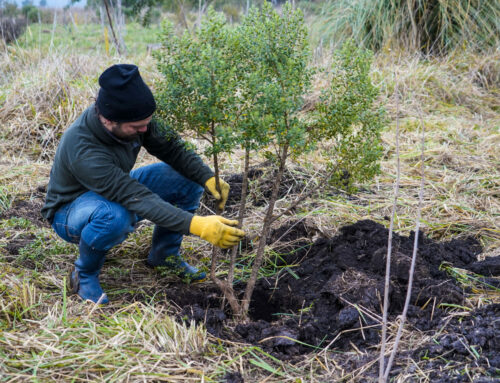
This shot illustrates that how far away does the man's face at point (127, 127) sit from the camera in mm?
2574

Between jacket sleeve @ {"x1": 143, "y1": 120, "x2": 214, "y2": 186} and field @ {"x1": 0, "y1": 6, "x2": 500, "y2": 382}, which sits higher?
jacket sleeve @ {"x1": 143, "y1": 120, "x2": 214, "y2": 186}

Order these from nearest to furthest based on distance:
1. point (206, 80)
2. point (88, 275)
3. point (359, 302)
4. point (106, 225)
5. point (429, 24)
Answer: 1. point (206, 80)
2. point (359, 302)
3. point (106, 225)
4. point (88, 275)
5. point (429, 24)

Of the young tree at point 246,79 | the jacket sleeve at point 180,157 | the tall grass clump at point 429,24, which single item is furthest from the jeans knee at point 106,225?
the tall grass clump at point 429,24

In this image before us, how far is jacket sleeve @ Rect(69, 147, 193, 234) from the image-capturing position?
252 centimetres

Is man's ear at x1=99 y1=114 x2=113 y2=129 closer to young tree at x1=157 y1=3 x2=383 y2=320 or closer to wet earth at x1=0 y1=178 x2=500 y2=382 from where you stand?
young tree at x1=157 y1=3 x2=383 y2=320

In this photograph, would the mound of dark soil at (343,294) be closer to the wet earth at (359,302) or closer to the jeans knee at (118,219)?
the wet earth at (359,302)

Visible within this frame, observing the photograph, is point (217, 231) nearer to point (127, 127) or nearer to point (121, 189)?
point (121, 189)

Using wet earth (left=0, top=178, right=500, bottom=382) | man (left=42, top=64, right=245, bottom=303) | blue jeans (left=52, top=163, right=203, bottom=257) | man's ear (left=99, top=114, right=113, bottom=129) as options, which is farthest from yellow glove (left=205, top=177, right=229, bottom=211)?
man's ear (left=99, top=114, right=113, bottom=129)

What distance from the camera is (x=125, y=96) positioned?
8.04 ft

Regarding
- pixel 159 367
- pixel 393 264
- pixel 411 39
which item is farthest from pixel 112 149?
pixel 411 39

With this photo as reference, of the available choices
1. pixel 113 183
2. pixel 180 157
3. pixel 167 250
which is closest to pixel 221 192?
pixel 180 157

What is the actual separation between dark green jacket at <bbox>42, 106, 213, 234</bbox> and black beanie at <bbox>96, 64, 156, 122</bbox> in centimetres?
14

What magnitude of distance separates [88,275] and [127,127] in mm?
877

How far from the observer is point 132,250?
3420 mm
